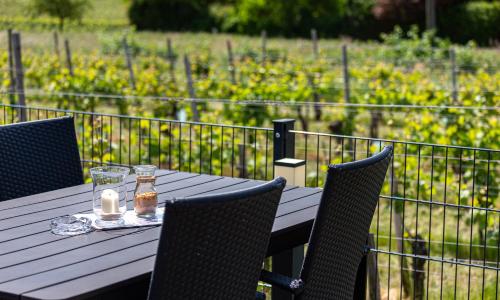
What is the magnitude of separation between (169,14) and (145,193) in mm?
34988

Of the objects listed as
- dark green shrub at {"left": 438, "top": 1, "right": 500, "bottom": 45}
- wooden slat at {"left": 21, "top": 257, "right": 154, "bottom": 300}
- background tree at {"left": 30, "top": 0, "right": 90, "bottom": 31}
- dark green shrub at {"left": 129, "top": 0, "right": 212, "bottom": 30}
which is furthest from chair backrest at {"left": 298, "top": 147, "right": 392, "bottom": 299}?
dark green shrub at {"left": 129, "top": 0, "right": 212, "bottom": 30}

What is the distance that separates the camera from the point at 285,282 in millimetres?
2713

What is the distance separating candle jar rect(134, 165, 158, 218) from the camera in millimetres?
3014

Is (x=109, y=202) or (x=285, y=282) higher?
(x=109, y=202)

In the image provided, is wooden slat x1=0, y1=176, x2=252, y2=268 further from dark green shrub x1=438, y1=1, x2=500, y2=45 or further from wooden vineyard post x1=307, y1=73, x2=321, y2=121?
dark green shrub x1=438, y1=1, x2=500, y2=45

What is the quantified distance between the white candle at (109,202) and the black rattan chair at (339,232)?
0.58 m

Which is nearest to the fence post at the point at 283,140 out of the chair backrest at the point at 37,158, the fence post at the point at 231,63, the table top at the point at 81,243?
the table top at the point at 81,243

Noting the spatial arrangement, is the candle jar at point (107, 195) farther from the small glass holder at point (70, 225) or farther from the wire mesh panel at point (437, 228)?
the wire mesh panel at point (437, 228)

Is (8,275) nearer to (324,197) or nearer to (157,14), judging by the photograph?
(324,197)

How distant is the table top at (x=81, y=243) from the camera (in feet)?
7.69

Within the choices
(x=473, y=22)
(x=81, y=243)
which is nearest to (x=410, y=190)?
(x=81, y=243)

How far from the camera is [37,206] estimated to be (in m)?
3.26

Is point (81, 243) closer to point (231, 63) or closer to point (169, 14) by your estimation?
point (231, 63)

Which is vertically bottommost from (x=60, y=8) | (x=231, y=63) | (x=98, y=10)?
(x=231, y=63)
